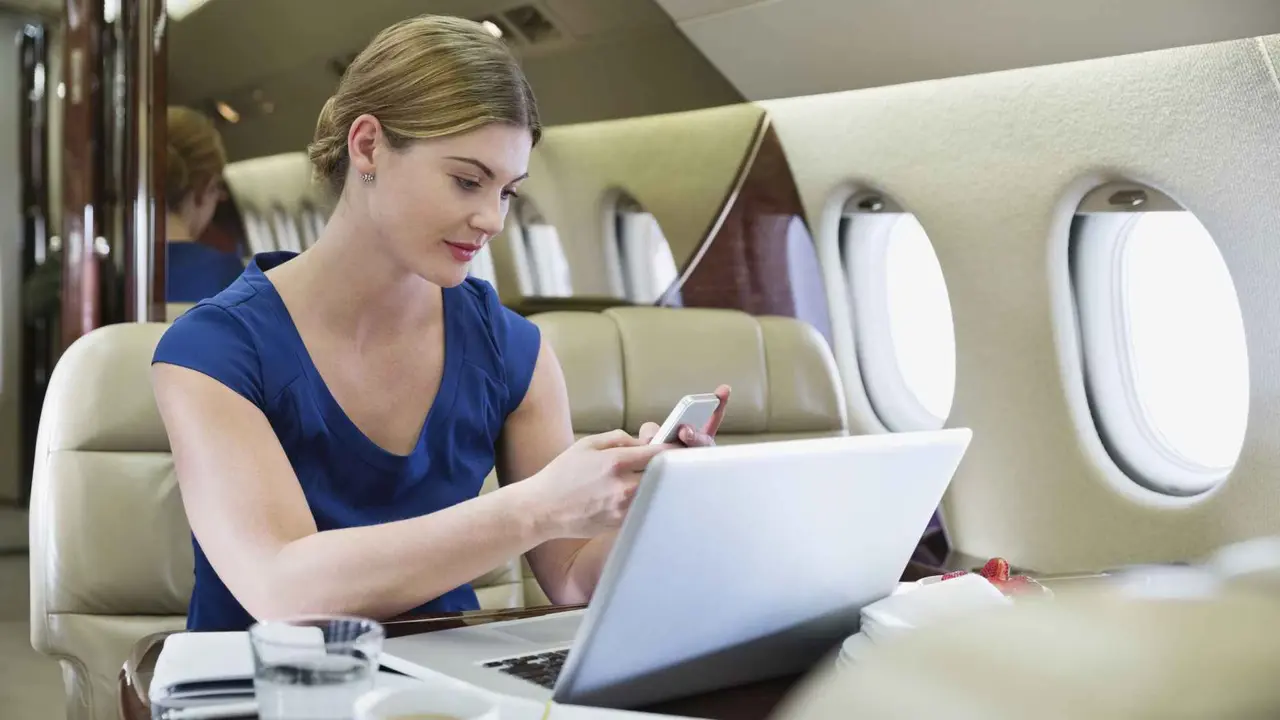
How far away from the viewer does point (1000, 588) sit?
1237mm

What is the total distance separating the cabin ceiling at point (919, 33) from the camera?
8.06 feet

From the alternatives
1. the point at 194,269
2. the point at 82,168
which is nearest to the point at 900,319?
the point at 194,269

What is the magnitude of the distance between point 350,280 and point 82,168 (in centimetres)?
149

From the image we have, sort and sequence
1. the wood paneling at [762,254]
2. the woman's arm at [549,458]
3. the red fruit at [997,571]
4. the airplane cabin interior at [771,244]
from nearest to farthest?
the red fruit at [997,571], the woman's arm at [549,458], the airplane cabin interior at [771,244], the wood paneling at [762,254]

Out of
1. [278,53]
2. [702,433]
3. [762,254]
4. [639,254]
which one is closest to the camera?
[702,433]

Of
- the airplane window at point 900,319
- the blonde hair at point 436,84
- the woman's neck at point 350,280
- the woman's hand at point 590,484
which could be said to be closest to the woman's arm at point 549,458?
the woman's neck at point 350,280

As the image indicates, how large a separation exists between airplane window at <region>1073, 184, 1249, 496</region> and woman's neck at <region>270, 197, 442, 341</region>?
6.93 feet

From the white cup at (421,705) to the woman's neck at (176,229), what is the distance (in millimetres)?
2228

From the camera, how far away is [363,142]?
162 cm

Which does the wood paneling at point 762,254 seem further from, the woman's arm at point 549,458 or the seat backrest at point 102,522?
the seat backrest at point 102,522

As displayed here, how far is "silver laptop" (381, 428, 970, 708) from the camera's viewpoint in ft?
2.87

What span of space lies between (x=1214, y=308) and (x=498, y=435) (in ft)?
6.94

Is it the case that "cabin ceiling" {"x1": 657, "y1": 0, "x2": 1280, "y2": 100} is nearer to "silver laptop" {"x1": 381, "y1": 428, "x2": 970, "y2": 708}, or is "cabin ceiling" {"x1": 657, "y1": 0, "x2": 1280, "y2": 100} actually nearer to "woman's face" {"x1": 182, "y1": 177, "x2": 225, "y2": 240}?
"woman's face" {"x1": 182, "y1": 177, "x2": 225, "y2": 240}

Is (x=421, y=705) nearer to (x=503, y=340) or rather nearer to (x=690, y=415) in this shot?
(x=690, y=415)
